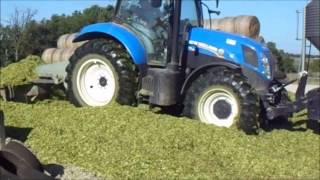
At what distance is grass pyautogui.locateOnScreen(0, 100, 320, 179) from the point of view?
6.72 metres

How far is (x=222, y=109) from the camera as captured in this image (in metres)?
9.65

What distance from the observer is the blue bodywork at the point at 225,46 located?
32.3ft

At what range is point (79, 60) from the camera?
10.8 m

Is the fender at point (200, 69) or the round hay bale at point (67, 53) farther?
the round hay bale at point (67, 53)

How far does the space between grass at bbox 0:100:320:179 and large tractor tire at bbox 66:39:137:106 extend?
73cm

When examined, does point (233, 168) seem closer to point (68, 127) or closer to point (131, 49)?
point (68, 127)

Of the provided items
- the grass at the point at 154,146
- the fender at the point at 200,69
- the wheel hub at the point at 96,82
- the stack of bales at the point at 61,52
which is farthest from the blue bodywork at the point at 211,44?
the stack of bales at the point at 61,52

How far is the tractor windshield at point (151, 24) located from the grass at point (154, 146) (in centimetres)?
135

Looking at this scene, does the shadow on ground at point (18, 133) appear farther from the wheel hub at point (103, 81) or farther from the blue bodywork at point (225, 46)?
the blue bodywork at point (225, 46)

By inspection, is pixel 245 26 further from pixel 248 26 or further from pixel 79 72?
pixel 79 72

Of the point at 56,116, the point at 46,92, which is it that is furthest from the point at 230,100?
the point at 46,92

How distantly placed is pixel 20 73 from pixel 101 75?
2210 millimetres

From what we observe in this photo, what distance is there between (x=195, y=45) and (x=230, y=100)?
1218mm

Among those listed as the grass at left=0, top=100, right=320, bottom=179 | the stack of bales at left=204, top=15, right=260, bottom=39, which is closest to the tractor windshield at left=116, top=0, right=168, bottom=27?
the grass at left=0, top=100, right=320, bottom=179
